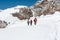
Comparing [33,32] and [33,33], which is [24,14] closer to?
[33,32]

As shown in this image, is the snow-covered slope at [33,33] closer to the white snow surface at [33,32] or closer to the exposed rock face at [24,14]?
the white snow surface at [33,32]

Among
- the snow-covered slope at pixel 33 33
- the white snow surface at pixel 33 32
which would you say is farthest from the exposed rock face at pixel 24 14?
the snow-covered slope at pixel 33 33

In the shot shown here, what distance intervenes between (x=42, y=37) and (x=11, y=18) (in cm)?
2900

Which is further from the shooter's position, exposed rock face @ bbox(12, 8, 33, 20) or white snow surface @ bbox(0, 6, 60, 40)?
exposed rock face @ bbox(12, 8, 33, 20)

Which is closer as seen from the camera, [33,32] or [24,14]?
[33,32]

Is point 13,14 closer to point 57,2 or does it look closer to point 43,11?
point 43,11

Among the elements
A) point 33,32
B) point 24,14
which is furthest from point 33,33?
point 24,14

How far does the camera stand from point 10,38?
23234 millimetres

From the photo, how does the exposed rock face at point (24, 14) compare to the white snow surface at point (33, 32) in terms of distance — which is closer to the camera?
the white snow surface at point (33, 32)

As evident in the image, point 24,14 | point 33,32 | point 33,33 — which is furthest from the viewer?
point 24,14

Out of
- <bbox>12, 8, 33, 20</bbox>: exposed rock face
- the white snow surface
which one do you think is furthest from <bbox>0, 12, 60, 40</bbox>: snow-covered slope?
<bbox>12, 8, 33, 20</bbox>: exposed rock face

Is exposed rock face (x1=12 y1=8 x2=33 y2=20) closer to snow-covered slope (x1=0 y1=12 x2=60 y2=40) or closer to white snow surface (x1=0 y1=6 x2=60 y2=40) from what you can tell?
white snow surface (x1=0 y1=6 x2=60 y2=40)

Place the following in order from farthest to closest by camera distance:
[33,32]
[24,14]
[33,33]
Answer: [24,14]
[33,32]
[33,33]

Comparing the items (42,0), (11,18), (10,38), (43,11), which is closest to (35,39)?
(10,38)
